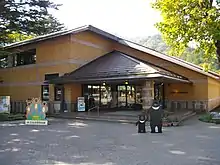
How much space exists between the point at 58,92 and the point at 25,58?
5.62 meters

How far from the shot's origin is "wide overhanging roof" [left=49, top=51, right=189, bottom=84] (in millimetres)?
15672

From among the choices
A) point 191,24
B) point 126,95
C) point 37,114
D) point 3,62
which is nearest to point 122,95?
point 126,95

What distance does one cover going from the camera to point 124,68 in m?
17.3

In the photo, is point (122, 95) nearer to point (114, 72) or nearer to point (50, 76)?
point (114, 72)

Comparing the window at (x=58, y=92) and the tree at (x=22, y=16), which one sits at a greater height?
the tree at (x=22, y=16)

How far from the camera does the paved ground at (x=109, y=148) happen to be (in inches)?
255

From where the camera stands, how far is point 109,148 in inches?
315

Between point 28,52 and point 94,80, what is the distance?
916cm

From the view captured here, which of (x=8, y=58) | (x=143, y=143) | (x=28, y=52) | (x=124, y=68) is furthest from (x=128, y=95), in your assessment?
(x=143, y=143)

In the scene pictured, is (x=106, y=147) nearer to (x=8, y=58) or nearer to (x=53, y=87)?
(x=53, y=87)

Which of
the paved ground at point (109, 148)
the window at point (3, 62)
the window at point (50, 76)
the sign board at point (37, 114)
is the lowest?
the paved ground at point (109, 148)

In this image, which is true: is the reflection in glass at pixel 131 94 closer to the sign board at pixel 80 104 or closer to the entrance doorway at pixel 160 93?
the entrance doorway at pixel 160 93

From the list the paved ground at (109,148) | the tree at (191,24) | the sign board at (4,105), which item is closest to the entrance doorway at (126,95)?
the tree at (191,24)

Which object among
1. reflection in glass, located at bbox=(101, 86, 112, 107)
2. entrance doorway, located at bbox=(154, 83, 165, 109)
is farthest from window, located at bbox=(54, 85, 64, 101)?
entrance doorway, located at bbox=(154, 83, 165, 109)
